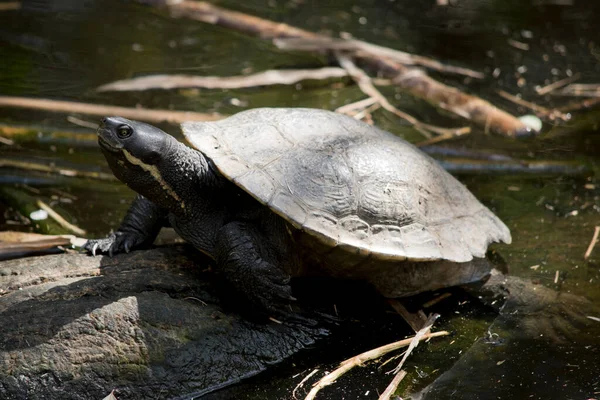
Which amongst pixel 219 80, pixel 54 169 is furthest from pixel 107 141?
pixel 219 80

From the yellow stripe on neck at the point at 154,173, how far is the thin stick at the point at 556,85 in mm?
5106

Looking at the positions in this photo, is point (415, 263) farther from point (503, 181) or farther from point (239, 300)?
point (503, 181)

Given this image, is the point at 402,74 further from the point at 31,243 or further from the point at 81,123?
the point at 31,243

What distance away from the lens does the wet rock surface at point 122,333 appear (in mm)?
3102

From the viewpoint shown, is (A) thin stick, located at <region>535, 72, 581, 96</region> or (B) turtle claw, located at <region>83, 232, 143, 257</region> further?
(A) thin stick, located at <region>535, 72, 581, 96</region>

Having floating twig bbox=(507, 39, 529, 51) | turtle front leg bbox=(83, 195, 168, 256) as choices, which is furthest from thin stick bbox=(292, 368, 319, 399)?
floating twig bbox=(507, 39, 529, 51)

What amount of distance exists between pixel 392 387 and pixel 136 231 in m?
1.66

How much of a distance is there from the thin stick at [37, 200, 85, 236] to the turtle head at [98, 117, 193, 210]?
3.63 feet

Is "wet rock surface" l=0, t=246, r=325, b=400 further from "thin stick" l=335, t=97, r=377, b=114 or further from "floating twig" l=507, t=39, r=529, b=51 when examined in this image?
"floating twig" l=507, t=39, r=529, b=51

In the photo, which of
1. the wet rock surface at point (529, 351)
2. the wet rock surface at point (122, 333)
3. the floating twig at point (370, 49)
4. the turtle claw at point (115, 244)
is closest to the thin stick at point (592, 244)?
the wet rock surface at point (529, 351)

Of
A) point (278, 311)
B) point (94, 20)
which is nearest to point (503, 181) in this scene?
point (278, 311)

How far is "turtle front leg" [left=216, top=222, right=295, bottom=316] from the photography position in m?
3.51

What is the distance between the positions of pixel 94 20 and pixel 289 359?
7.18m

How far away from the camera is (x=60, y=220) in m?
4.72
